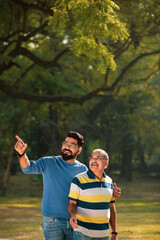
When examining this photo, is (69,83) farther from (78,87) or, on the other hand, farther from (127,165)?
(127,165)

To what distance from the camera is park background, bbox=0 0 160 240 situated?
8.41m

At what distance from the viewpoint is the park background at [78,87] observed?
8.41 meters

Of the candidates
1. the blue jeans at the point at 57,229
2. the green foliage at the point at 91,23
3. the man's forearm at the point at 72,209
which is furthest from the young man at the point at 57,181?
the green foliage at the point at 91,23

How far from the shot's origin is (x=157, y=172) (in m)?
40.7

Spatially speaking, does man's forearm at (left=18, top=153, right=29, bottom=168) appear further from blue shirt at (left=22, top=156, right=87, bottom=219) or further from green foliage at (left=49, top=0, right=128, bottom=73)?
green foliage at (left=49, top=0, right=128, bottom=73)

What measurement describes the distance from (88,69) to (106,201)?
19.5 m

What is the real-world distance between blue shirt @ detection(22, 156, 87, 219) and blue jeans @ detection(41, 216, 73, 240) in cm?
5

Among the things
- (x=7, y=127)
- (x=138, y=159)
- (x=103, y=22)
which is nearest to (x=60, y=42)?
(x=7, y=127)

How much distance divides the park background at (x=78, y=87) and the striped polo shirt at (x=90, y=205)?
3912 millimetres

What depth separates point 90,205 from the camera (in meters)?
4.14

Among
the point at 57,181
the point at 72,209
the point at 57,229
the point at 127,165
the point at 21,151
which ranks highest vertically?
the point at 21,151

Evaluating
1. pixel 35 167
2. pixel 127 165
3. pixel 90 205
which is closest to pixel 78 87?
pixel 127 165

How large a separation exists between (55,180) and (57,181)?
0.02m

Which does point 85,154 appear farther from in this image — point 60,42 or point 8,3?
point 60,42
